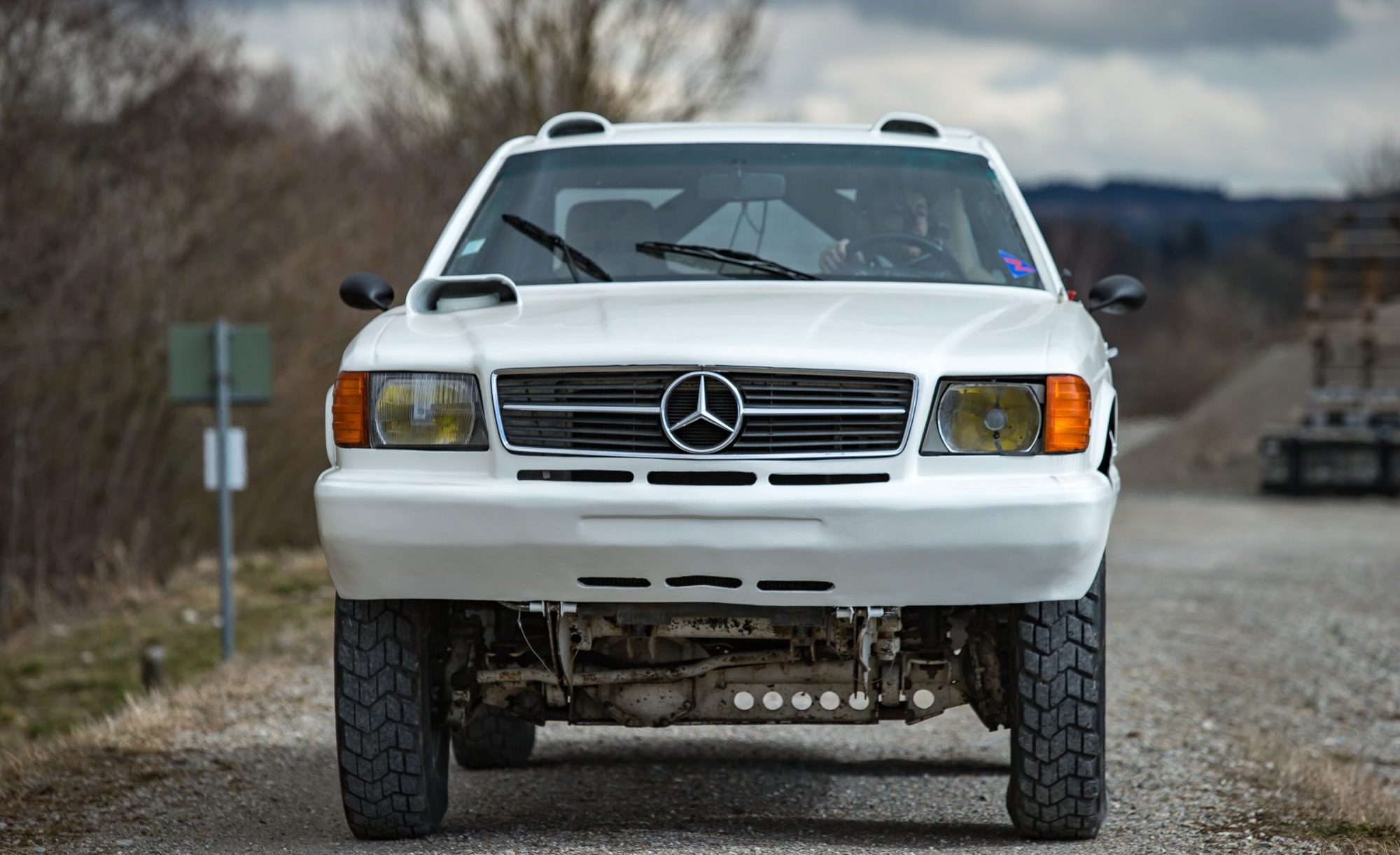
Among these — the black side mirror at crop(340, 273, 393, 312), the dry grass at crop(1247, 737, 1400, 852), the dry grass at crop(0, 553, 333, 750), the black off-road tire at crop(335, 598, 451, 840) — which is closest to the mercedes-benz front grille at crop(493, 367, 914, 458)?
the black off-road tire at crop(335, 598, 451, 840)

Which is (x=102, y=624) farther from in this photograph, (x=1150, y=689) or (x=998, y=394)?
(x=998, y=394)

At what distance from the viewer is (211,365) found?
13.4 meters

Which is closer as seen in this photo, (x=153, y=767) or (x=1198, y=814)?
(x=1198, y=814)

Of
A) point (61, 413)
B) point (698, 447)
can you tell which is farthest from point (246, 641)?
point (698, 447)

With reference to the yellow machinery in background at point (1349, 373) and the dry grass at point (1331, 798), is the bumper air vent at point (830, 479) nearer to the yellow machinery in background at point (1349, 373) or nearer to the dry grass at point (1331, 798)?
the dry grass at point (1331, 798)

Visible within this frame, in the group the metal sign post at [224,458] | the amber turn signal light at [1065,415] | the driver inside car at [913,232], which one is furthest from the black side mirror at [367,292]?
the metal sign post at [224,458]

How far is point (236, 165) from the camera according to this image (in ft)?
73.9

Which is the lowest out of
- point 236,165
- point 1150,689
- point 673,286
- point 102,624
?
point 102,624

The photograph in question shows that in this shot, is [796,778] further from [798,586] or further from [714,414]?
[714,414]

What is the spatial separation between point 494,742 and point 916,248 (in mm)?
2573

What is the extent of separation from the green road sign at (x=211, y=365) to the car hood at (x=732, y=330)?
8.54 meters

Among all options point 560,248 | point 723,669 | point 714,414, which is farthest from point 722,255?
point 723,669

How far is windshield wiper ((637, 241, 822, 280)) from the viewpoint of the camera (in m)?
5.39

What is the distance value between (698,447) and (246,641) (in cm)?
1199
